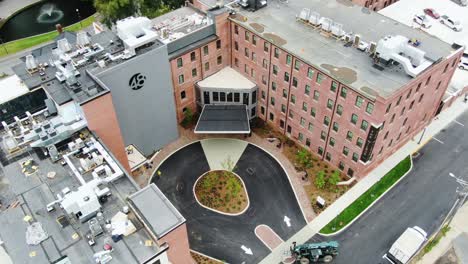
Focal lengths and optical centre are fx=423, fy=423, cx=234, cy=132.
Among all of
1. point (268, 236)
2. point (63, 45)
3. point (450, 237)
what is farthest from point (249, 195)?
point (63, 45)

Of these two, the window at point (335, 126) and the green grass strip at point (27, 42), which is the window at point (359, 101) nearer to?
the window at point (335, 126)

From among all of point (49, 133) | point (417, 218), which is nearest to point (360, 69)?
point (417, 218)

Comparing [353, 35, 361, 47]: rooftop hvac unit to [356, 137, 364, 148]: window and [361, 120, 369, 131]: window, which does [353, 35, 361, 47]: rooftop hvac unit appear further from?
[356, 137, 364, 148]: window

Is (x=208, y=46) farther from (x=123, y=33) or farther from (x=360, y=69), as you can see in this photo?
(x=360, y=69)

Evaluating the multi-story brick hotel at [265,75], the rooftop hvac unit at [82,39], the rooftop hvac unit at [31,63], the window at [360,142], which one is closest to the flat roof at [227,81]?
the multi-story brick hotel at [265,75]

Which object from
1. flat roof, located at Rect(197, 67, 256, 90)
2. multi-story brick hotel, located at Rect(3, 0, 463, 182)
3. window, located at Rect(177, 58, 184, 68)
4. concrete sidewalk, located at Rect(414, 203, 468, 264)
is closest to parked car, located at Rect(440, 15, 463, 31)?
multi-story brick hotel, located at Rect(3, 0, 463, 182)

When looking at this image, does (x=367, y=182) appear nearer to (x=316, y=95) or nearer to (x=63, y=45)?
(x=316, y=95)
